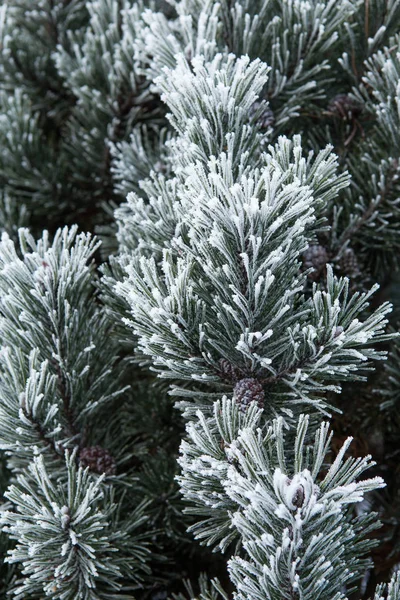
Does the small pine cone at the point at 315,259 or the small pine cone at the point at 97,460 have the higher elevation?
the small pine cone at the point at 315,259

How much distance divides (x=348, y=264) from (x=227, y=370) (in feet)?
0.77

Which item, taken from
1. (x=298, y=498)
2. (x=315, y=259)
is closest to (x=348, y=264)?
(x=315, y=259)

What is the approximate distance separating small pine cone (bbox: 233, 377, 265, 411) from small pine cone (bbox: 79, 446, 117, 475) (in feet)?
0.72

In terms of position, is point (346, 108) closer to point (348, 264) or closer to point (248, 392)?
point (348, 264)

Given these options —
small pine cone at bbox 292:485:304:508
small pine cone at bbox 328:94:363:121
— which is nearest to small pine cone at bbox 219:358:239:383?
small pine cone at bbox 292:485:304:508

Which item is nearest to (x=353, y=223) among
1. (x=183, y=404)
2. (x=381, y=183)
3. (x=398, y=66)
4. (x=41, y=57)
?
(x=381, y=183)

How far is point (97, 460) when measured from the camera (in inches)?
28.3

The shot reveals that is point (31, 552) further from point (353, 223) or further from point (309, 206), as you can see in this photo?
point (353, 223)

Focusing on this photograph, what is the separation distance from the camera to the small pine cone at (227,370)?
599mm

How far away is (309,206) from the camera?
1.82ft

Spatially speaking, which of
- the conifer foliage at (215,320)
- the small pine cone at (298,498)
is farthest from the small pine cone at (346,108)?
the small pine cone at (298,498)

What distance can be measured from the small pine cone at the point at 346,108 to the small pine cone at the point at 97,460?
511mm

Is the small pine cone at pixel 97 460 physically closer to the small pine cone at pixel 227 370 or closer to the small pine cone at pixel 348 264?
the small pine cone at pixel 227 370

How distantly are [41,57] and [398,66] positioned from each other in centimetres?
60
